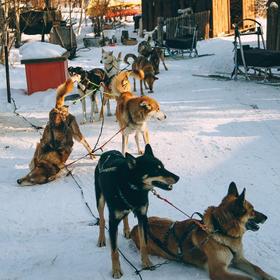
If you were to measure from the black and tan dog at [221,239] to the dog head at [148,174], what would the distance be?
41 cm

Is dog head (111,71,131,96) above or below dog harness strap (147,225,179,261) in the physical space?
above

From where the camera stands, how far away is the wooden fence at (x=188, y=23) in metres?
22.4

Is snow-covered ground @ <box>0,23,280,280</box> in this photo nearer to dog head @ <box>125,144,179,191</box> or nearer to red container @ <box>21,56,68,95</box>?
dog head @ <box>125,144,179,191</box>

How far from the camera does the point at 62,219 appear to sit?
5086mm

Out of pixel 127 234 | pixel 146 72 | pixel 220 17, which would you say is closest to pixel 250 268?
pixel 127 234

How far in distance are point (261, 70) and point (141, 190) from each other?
10067 millimetres

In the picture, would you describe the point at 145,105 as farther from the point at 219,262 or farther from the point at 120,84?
the point at 219,262

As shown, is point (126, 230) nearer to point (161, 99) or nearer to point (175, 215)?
point (175, 215)

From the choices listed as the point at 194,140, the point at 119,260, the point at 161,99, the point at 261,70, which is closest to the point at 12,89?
the point at 161,99

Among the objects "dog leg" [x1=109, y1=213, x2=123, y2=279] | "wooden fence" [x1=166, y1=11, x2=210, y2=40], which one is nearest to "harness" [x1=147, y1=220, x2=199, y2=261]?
"dog leg" [x1=109, y1=213, x2=123, y2=279]

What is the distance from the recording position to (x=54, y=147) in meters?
6.48

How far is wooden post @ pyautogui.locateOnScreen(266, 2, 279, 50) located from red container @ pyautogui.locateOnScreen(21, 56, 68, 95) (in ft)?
19.5

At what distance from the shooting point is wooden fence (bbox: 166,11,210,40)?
22391 millimetres

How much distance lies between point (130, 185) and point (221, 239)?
74cm
